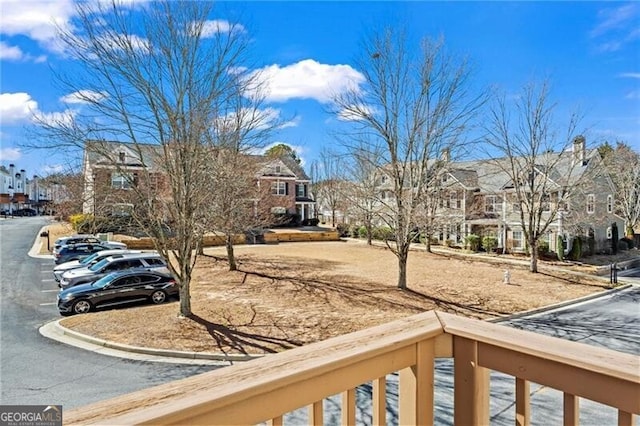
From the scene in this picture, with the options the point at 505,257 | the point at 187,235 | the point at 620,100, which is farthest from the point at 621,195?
the point at 187,235

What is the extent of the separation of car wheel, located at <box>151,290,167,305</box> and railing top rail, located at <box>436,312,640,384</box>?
1284 centimetres

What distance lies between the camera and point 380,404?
4.70 feet

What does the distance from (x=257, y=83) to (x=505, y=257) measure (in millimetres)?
19753

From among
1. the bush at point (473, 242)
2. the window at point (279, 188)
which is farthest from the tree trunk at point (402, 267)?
the window at point (279, 188)

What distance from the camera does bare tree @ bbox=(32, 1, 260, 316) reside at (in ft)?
30.2

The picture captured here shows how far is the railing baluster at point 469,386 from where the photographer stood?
145 cm

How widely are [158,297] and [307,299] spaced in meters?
4.91

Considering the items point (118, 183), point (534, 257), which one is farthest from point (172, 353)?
point (534, 257)

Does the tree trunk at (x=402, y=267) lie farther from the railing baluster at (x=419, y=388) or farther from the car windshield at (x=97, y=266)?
the railing baluster at (x=419, y=388)

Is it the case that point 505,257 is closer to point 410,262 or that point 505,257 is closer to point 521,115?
point 410,262

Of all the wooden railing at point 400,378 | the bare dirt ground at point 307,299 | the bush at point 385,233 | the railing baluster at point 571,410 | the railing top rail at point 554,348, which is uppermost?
the railing top rail at point 554,348

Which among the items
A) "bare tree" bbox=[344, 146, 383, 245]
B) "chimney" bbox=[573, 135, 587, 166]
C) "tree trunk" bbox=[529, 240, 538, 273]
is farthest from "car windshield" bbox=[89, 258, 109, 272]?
"chimney" bbox=[573, 135, 587, 166]

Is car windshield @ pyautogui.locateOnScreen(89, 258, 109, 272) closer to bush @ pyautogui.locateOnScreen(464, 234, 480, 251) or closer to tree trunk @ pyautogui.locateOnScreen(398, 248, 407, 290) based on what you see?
tree trunk @ pyautogui.locateOnScreen(398, 248, 407, 290)
